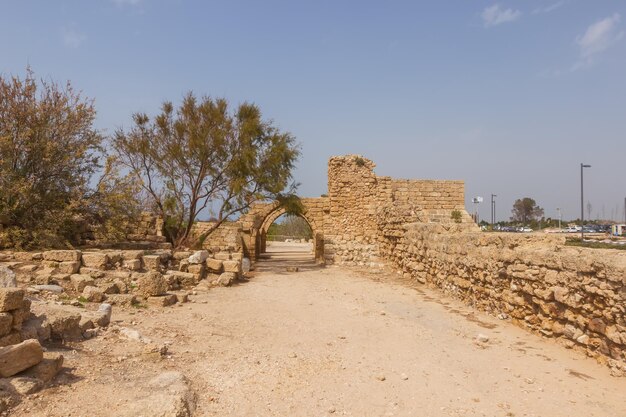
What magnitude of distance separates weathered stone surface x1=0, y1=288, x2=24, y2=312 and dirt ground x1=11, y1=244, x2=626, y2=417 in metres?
0.71

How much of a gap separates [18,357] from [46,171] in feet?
31.1

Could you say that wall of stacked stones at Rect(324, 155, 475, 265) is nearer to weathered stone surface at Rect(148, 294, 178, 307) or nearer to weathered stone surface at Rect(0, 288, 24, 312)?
weathered stone surface at Rect(148, 294, 178, 307)

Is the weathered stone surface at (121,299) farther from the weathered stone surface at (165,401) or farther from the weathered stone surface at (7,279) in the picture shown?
the weathered stone surface at (165,401)

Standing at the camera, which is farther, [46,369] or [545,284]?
[545,284]

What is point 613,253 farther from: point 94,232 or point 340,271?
point 94,232

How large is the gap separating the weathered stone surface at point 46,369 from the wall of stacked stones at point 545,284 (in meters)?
5.70

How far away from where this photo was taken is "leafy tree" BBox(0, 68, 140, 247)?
418 inches

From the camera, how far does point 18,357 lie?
355 cm

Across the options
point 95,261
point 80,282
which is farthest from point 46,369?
point 95,261

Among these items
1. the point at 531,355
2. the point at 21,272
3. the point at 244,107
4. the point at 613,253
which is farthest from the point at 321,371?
the point at 244,107

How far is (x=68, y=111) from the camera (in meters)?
12.0

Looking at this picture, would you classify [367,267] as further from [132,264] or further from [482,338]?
[482,338]

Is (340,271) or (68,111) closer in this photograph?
(68,111)

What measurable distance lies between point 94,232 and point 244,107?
6.55m
